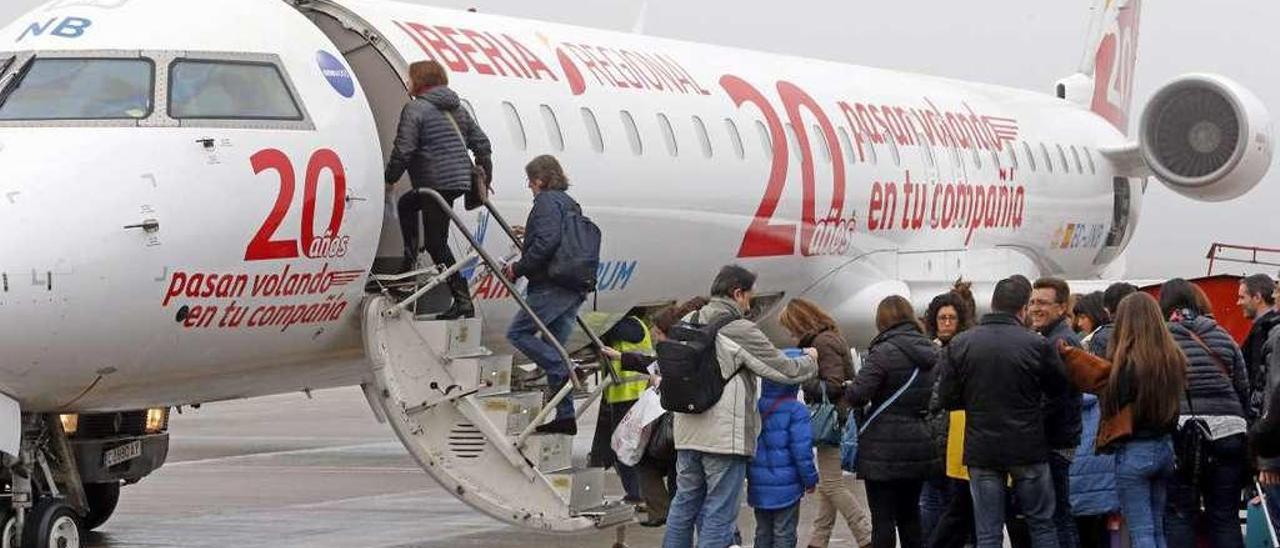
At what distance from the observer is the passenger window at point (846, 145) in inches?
759

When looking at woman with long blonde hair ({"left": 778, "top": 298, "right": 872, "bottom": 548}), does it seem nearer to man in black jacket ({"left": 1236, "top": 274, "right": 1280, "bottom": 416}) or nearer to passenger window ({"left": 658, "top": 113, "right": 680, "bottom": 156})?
man in black jacket ({"left": 1236, "top": 274, "right": 1280, "bottom": 416})

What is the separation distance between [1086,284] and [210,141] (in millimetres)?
11323

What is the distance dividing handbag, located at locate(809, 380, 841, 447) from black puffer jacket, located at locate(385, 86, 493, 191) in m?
2.42

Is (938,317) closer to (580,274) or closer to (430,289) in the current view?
(580,274)

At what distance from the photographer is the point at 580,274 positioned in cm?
1295

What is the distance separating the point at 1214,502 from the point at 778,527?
2208mm

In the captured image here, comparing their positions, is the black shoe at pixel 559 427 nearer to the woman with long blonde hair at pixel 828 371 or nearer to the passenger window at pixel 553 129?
the woman with long blonde hair at pixel 828 371

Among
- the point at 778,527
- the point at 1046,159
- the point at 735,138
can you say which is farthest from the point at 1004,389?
the point at 1046,159

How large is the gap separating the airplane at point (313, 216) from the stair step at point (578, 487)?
2 centimetres

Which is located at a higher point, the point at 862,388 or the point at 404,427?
the point at 862,388

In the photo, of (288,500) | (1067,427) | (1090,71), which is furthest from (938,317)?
(1090,71)

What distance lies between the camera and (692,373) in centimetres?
1109

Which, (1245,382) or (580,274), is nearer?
(1245,382)

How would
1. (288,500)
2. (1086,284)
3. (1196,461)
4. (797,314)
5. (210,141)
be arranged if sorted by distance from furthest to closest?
1. (1086,284)
2. (288,500)
3. (797,314)
4. (210,141)
5. (1196,461)
